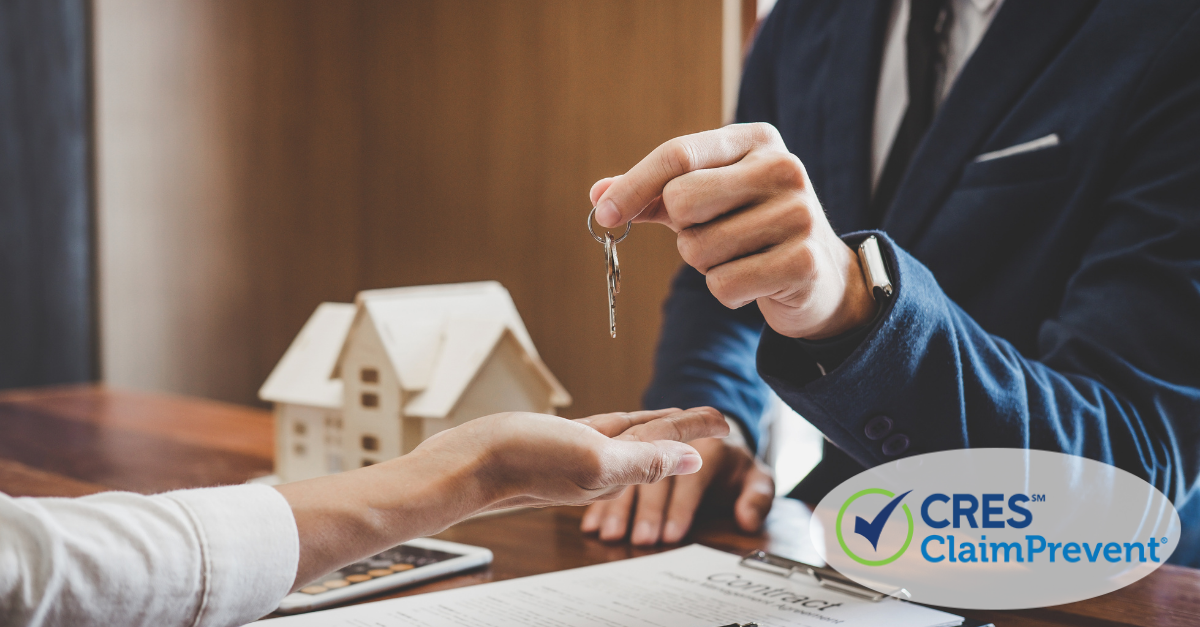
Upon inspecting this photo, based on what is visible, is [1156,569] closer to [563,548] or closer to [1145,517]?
[1145,517]

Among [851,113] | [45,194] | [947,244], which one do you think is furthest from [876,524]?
→ [45,194]

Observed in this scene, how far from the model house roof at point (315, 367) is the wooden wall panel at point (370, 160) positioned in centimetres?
178

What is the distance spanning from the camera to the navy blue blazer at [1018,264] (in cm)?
77

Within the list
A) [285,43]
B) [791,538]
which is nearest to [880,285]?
[791,538]

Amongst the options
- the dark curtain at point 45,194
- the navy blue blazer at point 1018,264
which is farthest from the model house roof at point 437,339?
the dark curtain at point 45,194

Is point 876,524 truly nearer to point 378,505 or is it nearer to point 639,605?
point 639,605

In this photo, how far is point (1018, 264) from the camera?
3.51 feet

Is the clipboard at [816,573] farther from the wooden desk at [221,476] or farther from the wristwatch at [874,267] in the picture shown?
the wristwatch at [874,267]

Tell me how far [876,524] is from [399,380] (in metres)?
0.57

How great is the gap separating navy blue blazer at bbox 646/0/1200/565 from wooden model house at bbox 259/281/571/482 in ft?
0.82

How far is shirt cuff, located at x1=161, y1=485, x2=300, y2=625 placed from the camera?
46cm

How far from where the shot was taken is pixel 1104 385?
89 cm

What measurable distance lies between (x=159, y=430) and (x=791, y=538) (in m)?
1.20

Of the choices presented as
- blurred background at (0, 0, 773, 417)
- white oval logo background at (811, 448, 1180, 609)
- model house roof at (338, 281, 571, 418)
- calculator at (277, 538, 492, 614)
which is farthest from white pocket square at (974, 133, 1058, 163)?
blurred background at (0, 0, 773, 417)
